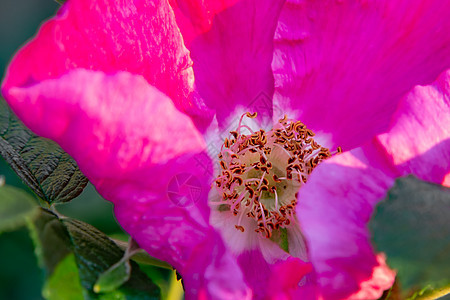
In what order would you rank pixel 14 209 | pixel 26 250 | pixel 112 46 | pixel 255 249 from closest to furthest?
pixel 14 209 → pixel 112 46 → pixel 255 249 → pixel 26 250

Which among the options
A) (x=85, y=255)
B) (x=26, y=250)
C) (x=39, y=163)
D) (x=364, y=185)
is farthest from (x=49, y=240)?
(x=26, y=250)

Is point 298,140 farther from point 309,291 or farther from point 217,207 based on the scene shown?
point 309,291

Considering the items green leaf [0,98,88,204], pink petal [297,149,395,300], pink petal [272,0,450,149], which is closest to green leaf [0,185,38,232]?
green leaf [0,98,88,204]

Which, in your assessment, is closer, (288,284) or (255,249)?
(288,284)

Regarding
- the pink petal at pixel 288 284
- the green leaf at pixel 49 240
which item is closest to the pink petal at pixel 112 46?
the green leaf at pixel 49 240

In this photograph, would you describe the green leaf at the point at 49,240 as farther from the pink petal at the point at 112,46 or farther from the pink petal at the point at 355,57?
the pink petal at the point at 355,57

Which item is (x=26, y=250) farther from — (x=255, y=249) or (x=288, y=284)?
(x=288, y=284)
